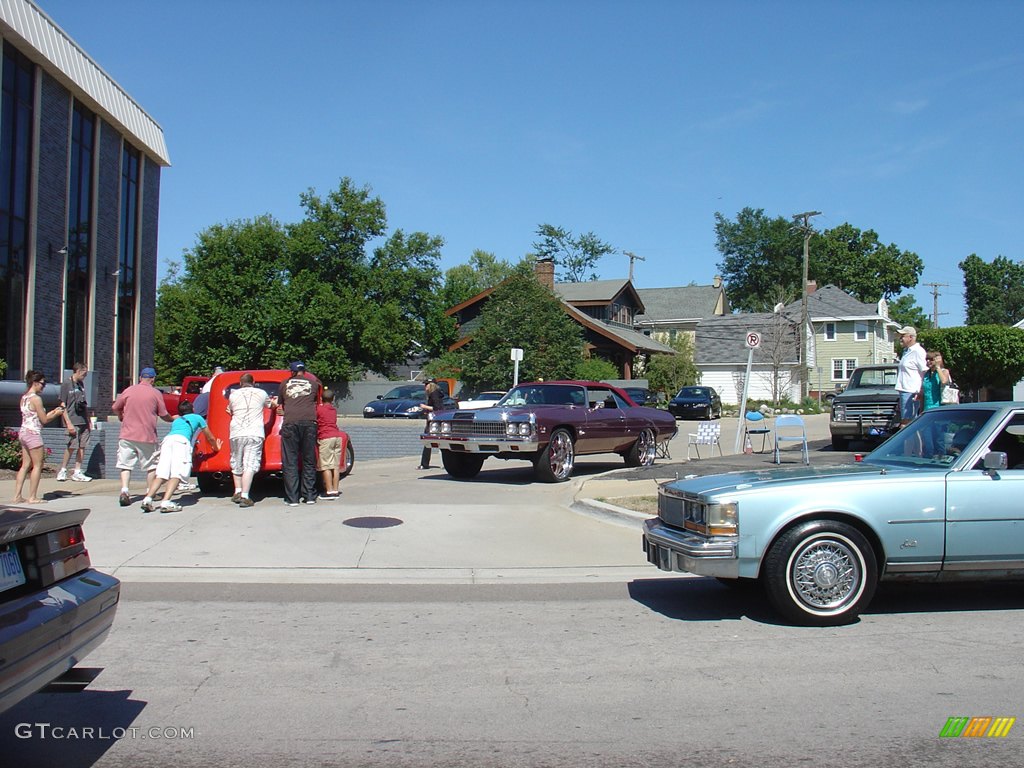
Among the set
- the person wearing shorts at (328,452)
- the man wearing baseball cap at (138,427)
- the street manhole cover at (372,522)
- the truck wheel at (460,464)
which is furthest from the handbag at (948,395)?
the man wearing baseball cap at (138,427)

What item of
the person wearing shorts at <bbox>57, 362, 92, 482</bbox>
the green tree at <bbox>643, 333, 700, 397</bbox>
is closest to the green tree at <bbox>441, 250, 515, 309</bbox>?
the green tree at <bbox>643, 333, 700, 397</bbox>

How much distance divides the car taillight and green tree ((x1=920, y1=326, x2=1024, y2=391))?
32.7 m

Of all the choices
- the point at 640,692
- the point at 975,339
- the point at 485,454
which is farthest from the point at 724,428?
the point at 640,692

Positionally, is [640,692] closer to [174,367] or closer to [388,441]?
[388,441]

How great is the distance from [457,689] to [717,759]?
1.60 meters

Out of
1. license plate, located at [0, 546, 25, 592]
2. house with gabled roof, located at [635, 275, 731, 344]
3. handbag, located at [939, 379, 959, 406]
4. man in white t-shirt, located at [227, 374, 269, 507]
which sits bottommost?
license plate, located at [0, 546, 25, 592]

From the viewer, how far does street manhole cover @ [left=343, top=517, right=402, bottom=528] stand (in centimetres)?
1040

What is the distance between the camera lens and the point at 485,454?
14062 mm

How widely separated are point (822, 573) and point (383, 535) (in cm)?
515

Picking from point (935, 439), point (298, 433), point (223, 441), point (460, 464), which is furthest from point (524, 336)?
point (935, 439)

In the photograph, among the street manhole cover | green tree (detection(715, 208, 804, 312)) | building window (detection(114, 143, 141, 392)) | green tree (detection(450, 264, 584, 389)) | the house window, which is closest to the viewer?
the street manhole cover

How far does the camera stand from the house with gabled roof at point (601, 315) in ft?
154

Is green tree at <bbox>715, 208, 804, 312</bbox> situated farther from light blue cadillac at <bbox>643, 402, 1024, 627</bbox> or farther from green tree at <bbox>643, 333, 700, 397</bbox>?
light blue cadillac at <bbox>643, 402, 1024, 627</bbox>

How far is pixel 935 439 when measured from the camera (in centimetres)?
718
